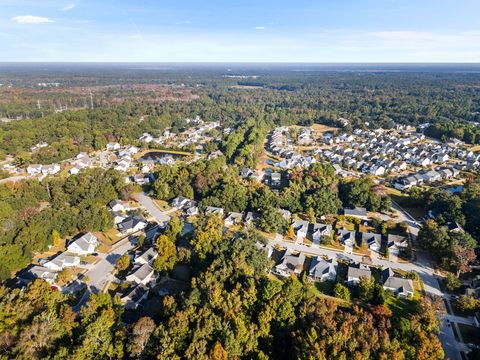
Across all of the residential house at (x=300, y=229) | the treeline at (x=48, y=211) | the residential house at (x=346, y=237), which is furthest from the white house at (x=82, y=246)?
the residential house at (x=346, y=237)

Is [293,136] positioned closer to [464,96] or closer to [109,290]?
[109,290]

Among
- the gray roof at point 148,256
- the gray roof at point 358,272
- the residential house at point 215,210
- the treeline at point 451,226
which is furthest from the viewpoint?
the residential house at point 215,210

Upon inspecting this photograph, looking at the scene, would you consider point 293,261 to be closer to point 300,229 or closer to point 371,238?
point 300,229

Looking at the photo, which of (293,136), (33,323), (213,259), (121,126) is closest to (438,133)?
(293,136)

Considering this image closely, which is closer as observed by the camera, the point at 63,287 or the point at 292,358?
the point at 292,358

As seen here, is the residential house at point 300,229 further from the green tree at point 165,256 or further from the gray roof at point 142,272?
the gray roof at point 142,272

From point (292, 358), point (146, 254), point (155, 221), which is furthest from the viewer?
point (155, 221)
